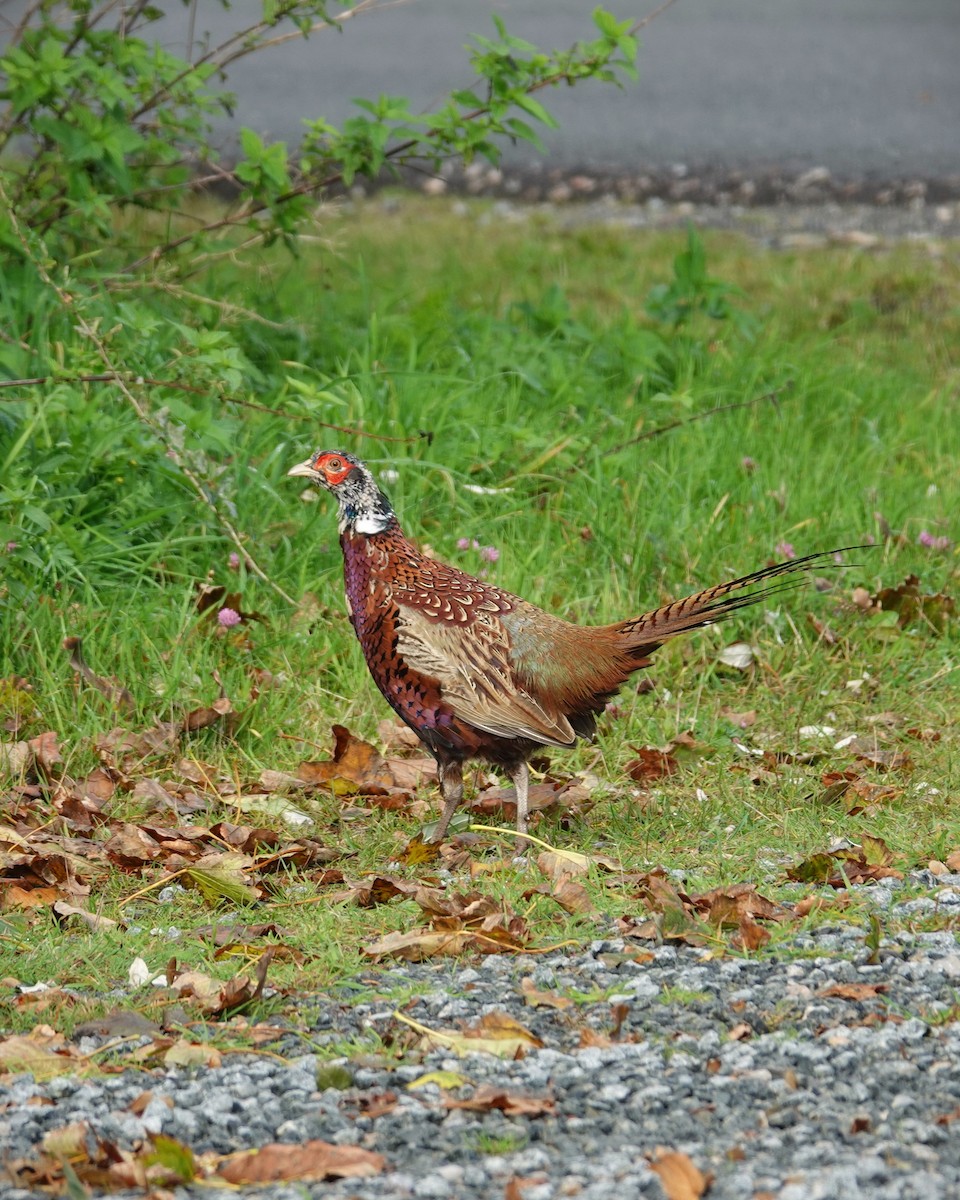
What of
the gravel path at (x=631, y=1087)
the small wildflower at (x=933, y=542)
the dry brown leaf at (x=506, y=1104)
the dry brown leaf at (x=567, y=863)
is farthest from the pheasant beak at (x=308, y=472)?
the small wildflower at (x=933, y=542)

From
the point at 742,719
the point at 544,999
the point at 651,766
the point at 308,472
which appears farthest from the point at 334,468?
the point at 544,999

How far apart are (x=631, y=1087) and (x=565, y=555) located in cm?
328

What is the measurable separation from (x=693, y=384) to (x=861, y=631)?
1.74 meters

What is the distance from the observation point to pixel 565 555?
5.90 meters

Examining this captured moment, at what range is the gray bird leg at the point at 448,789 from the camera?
14.2 feet

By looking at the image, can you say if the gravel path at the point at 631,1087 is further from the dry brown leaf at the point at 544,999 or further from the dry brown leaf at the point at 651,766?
the dry brown leaf at the point at 651,766

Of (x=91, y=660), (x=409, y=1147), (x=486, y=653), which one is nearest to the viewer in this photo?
(x=409, y=1147)

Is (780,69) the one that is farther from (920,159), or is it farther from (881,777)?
(881,777)

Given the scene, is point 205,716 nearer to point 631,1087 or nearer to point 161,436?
point 161,436

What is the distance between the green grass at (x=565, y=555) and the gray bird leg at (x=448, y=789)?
0.46 feet

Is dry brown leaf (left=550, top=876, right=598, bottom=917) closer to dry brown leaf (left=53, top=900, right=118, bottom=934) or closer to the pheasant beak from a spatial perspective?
dry brown leaf (left=53, top=900, right=118, bottom=934)

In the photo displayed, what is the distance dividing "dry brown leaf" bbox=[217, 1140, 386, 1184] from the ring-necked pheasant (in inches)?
67.5

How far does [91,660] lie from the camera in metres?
5.07

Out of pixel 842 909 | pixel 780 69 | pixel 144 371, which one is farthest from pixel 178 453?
pixel 780 69
